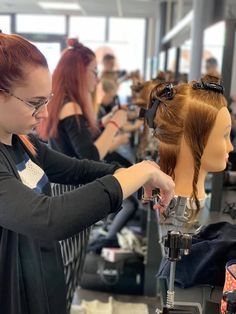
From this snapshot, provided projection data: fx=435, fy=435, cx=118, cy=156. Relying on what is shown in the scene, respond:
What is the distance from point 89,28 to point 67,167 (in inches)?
308

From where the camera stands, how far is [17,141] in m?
0.98

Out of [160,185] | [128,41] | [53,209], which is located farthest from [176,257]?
[128,41]

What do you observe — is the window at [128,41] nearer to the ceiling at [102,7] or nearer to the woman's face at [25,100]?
the ceiling at [102,7]

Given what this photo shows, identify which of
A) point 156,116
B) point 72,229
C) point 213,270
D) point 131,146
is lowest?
point 131,146

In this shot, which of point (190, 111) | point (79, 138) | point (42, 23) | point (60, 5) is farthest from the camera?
point (42, 23)

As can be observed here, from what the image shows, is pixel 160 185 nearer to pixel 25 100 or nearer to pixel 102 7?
pixel 25 100

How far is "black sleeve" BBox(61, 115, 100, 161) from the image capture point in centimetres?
164

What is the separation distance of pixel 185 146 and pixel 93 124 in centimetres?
72

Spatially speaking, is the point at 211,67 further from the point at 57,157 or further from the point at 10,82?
the point at 10,82

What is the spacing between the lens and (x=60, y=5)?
714 cm

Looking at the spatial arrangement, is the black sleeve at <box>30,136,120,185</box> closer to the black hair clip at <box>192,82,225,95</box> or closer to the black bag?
the black hair clip at <box>192,82,225,95</box>

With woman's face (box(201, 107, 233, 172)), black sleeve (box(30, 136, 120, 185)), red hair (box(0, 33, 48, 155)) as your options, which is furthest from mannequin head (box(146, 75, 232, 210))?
red hair (box(0, 33, 48, 155))

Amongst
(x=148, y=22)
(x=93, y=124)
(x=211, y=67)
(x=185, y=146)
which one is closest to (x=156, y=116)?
(x=185, y=146)

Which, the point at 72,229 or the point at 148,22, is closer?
the point at 72,229
